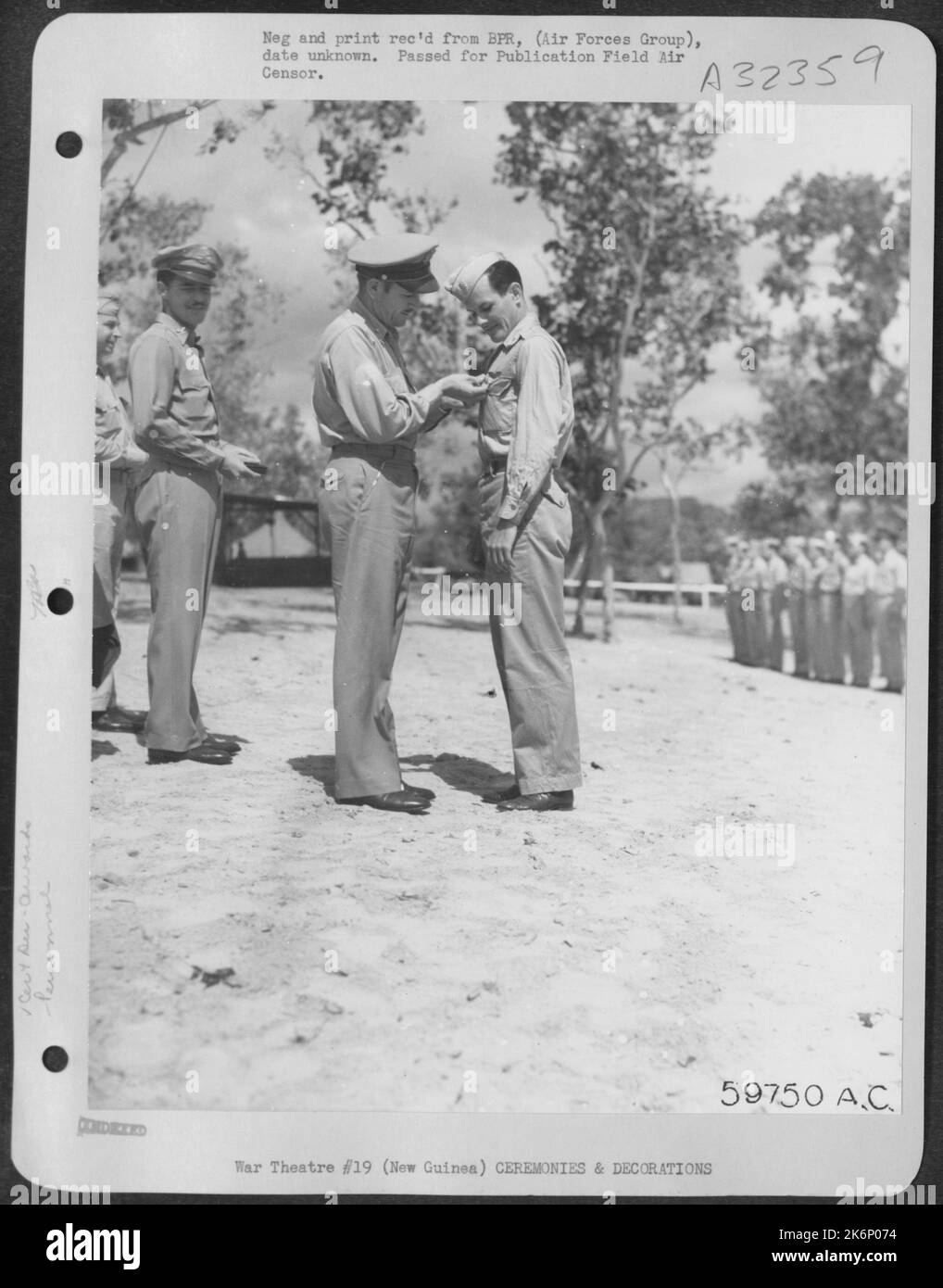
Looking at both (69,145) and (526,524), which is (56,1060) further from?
Result: (69,145)

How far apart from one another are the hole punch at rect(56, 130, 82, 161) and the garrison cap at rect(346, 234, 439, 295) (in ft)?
2.12

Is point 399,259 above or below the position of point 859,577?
above

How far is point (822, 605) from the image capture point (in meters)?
3.14

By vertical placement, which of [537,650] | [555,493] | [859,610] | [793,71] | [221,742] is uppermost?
[793,71]

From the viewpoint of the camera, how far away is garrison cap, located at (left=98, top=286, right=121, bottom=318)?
2.40m

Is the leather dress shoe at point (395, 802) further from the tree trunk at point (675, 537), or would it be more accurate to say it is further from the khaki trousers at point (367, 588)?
the tree trunk at point (675, 537)

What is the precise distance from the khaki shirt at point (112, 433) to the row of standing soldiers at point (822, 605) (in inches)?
53.6

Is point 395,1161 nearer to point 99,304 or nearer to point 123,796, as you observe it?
point 123,796

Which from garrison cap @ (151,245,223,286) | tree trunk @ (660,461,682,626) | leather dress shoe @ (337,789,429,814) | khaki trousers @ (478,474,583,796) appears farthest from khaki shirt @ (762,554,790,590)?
garrison cap @ (151,245,223,286)

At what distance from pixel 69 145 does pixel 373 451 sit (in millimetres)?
957

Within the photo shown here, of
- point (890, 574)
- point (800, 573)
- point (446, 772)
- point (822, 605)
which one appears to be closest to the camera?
point (446, 772)

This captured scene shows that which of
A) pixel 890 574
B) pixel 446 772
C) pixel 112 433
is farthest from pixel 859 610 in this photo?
pixel 112 433
